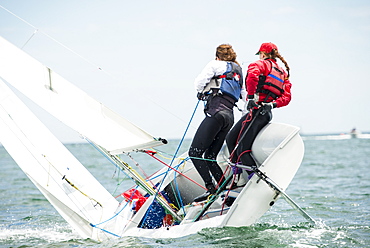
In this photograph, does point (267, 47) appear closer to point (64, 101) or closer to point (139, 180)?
point (139, 180)

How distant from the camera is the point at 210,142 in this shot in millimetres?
4742

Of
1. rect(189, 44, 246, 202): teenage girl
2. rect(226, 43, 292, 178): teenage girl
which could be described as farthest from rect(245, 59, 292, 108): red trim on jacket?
rect(189, 44, 246, 202): teenage girl

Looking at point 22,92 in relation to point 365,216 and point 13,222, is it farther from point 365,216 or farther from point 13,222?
point 365,216

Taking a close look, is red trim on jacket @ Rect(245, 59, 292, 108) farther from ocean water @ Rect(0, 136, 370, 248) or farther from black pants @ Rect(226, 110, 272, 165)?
ocean water @ Rect(0, 136, 370, 248)

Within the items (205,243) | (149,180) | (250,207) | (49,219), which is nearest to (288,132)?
(250,207)

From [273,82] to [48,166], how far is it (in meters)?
2.61

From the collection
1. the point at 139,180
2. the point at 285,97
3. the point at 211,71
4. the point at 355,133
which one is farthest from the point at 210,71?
the point at 355,133

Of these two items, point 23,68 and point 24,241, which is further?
point 24,241

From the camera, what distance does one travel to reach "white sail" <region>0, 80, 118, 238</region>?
526cm

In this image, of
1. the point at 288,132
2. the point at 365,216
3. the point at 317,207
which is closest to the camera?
the point at 288,132

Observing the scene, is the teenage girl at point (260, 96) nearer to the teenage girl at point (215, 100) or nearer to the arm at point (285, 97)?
the arm at point (285, 97)

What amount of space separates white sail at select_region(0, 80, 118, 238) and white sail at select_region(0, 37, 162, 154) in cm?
53

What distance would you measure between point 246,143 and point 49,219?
12.8 feet

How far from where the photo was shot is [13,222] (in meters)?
6.87
